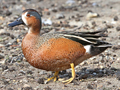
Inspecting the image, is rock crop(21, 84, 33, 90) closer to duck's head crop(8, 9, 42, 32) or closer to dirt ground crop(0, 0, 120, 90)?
dirt ground crop(0, 0, 120, 90)

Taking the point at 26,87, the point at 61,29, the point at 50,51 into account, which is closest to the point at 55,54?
the point at 50,51

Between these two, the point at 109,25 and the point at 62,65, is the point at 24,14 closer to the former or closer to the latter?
the point at 62,65

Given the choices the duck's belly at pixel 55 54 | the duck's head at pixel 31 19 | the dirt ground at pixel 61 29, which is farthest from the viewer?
the dirt ground at pixel 61 29

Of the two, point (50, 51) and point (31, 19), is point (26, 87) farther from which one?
point (31, 19)

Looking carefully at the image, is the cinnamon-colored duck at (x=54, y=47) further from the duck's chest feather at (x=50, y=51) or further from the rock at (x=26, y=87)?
the rock at (x=26, y=87)

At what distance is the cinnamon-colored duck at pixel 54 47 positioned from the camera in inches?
200

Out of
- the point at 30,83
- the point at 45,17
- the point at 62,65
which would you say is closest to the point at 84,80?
the point at 62,65

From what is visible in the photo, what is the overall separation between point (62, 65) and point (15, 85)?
1196 mm

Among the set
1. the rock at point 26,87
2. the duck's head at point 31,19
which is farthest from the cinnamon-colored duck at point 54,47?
the rock at point 26,87

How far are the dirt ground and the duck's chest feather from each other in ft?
1.80

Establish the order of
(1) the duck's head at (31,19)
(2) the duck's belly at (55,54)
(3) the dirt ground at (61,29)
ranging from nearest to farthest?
1. (2) the duck's belly at (55,54)
2. (1) the duck's head at (31,19)
3. (3) the dirt ground at (61,29)

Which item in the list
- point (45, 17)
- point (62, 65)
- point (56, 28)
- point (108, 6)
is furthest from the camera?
point (108, 6)

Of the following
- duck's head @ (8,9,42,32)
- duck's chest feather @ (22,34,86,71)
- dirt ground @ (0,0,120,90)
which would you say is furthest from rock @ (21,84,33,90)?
duck's head @ (8,9,42,32)

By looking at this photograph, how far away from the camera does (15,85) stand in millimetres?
5402
